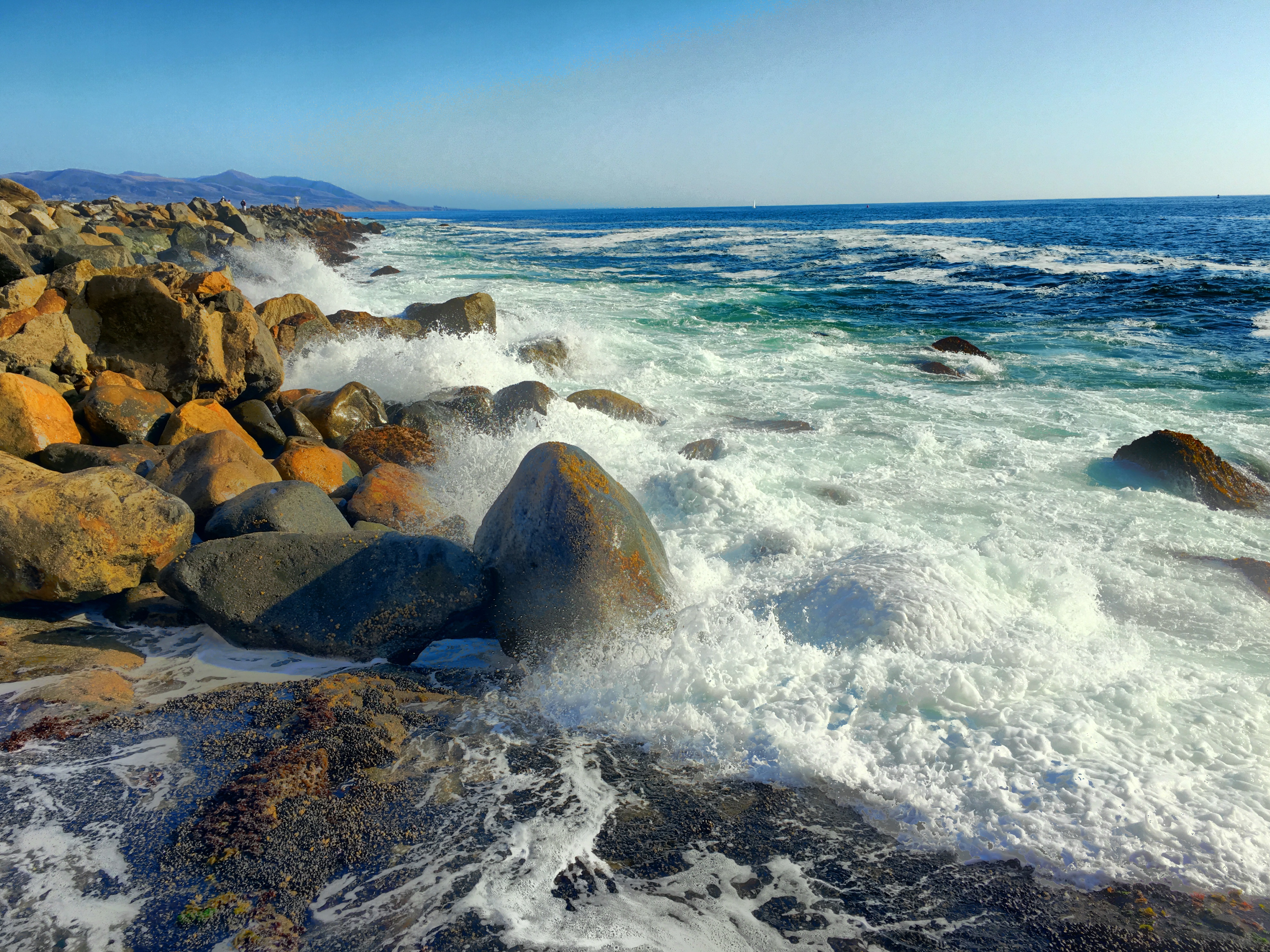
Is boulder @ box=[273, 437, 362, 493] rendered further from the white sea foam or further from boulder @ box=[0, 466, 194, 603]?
boulder @ box=[0, 466, 194, 603]

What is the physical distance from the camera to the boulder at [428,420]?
6.68 meters

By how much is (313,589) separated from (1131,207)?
349ft

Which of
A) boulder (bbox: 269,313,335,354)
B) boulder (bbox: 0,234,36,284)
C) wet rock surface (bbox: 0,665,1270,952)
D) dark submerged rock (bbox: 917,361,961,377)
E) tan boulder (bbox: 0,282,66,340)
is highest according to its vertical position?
boulder (bbox: 0,234,36,284)

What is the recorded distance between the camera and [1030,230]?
43906 mm

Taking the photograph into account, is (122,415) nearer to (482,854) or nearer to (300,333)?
(300,333)

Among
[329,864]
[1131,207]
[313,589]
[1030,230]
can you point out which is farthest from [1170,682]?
[1131,207]

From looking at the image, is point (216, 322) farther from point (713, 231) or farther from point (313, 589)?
point (713, 231)

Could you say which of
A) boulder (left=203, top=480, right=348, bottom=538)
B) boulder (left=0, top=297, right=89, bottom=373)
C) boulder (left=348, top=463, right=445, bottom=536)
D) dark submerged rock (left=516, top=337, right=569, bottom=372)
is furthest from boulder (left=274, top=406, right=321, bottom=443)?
dark submerged rock (left=516, top=337, right=569, bottom=372)

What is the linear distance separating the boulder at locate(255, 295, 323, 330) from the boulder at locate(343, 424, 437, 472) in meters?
3.75

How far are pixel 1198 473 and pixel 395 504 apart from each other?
A: 21.4ft

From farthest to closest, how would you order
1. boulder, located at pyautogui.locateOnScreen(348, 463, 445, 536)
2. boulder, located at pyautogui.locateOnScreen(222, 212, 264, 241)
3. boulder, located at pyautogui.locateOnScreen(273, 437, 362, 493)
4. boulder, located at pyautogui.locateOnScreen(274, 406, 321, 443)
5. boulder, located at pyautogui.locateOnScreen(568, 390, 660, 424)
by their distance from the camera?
boulder, located at pyautogui.locateOnScreen(222, 212, 264, 241) < boulder, located at pyautogui.locateOnScreen(568, 390, 660, 424) < boulder, located at pyautogui.locateOnScreen(274, 406, 321, 443) < boulder, located at pyautogui.locateOnScreen(273, 437, 362, 493) < boulder, located at pyautogui.locateOnScreen(348, 463, 445, 536)

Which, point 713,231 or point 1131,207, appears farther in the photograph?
point 1131,207

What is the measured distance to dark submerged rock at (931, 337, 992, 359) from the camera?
1169cm

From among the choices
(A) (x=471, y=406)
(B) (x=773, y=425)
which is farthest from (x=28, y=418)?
(B) (x=773, y=425)
